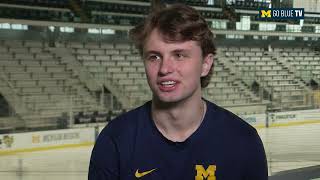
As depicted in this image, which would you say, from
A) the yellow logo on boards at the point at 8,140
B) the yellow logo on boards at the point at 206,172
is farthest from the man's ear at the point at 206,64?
the yellow logo on boards at the point at 8,140

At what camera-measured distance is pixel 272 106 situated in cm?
489

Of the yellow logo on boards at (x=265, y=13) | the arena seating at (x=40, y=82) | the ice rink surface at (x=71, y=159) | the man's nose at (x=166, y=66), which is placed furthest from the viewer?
the arena seating at (x=40, y=82)

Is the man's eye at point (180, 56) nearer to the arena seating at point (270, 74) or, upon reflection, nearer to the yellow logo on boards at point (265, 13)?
the yellow logo on boards at point (265, 13)

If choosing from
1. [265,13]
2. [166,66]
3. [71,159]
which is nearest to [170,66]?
[166,66]

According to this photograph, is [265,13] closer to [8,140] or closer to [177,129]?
[177,129]

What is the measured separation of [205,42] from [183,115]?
0.10 m

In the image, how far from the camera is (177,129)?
58 cm

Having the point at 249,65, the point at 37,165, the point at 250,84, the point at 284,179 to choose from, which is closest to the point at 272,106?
the point at 250,84

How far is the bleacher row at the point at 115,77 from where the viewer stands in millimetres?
4695

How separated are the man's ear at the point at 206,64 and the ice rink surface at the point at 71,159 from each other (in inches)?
65.7

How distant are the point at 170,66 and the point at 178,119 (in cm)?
8

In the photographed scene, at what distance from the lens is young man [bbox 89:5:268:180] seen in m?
0.54

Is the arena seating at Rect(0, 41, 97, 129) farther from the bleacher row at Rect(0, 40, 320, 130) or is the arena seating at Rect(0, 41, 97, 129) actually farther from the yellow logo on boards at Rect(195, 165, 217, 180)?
the yellow logo on boards at Rect(195, 165, 217, 180)

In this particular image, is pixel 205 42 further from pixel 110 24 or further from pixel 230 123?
pixel 110 24
